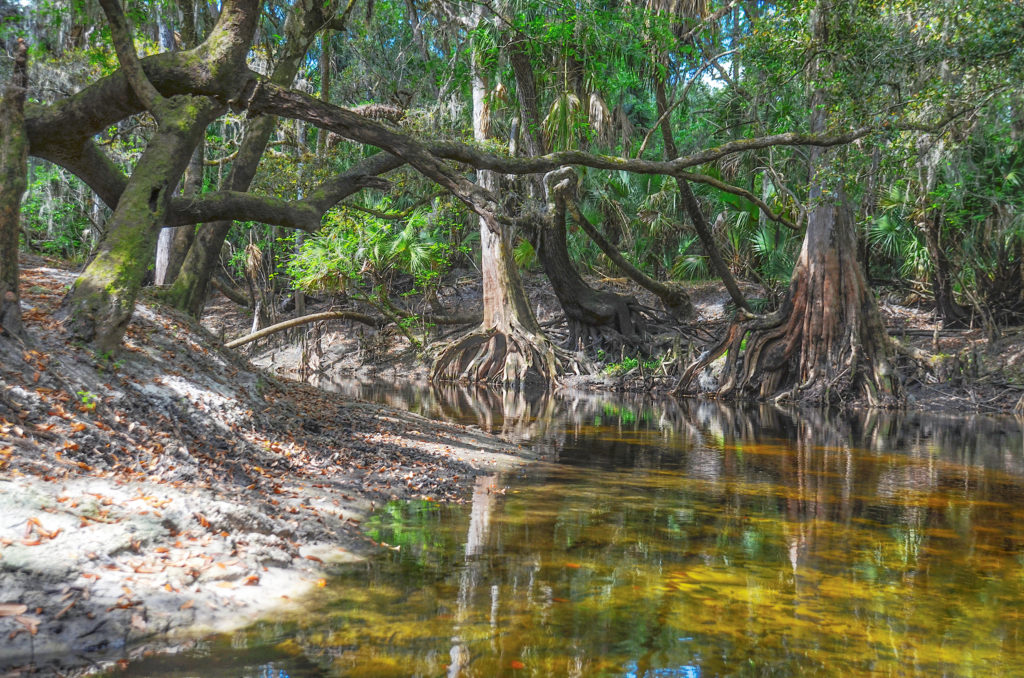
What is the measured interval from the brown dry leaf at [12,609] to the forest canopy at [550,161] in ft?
10.4

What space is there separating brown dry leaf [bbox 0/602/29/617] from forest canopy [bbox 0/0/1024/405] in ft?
10.4

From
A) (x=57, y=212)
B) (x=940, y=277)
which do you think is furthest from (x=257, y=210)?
(x=940, y=277)

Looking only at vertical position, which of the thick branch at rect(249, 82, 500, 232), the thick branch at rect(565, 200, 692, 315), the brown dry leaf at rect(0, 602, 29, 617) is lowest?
the brown dry leaf at rect(0, 602, 29, 617)

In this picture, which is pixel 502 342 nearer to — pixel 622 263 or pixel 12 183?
pixel 622 263

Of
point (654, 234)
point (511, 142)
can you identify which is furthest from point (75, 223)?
point (654, 234)

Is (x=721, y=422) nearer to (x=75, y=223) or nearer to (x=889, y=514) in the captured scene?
(x=889, y=514)

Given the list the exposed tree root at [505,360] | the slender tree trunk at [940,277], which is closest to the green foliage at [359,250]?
the exposed tree root at [505,360]

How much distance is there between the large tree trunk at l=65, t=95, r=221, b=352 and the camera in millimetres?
5887

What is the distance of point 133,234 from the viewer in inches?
251

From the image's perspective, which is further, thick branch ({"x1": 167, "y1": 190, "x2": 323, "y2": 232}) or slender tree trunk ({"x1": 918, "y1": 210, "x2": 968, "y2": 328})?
slender tree trunk ({"x1": 918, "y1": 210, "x2": 968, "y2": 328})

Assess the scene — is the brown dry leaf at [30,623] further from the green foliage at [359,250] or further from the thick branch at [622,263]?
the thick branch at [622,263]

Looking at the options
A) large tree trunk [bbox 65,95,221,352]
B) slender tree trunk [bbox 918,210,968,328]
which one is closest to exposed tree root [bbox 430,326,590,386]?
slender tree trunk [bbox 918,210,968,328]

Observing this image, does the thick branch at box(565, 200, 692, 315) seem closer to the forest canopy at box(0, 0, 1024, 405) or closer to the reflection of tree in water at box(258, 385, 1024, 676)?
the forest canopy at box(0, 0, 1024, 405)

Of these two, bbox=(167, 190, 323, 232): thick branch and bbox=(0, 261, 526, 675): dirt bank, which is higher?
bbox=(167, 190, 323, 232): thick branch
